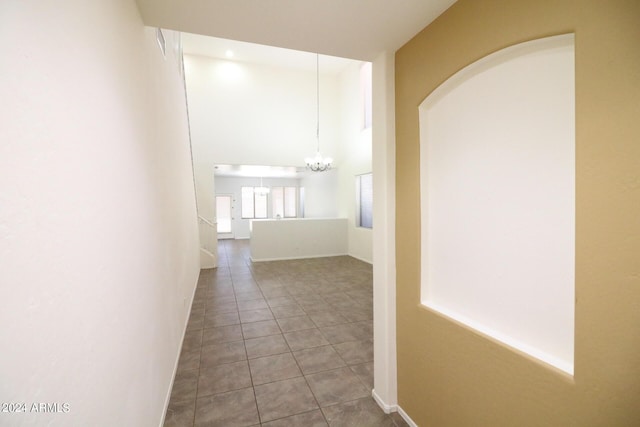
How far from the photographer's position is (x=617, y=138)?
98 centimetres

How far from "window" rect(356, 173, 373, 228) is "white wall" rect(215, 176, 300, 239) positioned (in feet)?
17.9

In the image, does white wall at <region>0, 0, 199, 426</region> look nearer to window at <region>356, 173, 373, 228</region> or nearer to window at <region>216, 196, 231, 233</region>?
window at <region>356, 173, 373, 228</region>

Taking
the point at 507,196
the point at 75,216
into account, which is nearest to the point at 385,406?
the point at 507,196

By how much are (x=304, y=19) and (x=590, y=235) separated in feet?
5.99

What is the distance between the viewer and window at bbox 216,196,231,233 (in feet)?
41.6

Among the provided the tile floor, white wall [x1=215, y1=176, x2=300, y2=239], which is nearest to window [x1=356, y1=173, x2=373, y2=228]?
the tile floor

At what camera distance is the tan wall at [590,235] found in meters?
0.96

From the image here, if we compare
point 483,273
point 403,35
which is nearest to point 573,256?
point 483,273

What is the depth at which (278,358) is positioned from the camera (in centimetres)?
300

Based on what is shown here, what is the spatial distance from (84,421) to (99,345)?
0.79ft

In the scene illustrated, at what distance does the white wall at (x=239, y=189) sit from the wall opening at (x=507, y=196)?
11.4 metres

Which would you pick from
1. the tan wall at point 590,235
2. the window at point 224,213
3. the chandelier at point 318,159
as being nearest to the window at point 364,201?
the chandelier at point 318,159

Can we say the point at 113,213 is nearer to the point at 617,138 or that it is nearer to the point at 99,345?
the point at 99,345

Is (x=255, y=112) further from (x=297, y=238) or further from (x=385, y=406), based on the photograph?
(x=385, y=406)
